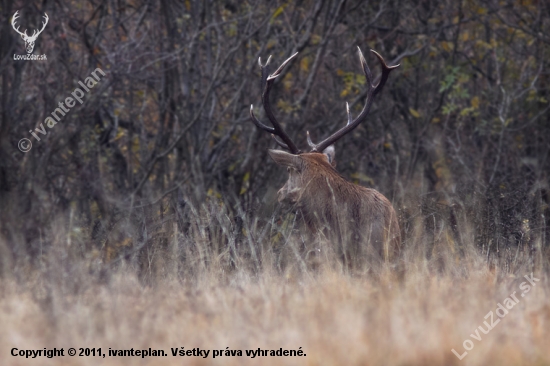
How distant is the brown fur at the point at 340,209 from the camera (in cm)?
688

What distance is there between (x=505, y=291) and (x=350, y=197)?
2517 mm

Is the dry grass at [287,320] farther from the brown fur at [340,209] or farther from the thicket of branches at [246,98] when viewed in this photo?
the thicket of branches at [246,98]

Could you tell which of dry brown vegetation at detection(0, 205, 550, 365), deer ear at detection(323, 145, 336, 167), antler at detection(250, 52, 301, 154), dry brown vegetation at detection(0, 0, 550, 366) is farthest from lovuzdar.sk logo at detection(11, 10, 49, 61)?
dry brown vegetation at detection(0, 205, 550, 365)

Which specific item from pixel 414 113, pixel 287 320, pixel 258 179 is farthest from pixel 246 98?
pixel 287 320

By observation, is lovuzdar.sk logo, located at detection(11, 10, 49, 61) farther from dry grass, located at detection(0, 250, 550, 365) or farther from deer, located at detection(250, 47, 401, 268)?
dry grass, located at detection(0, 250, 550, 365)

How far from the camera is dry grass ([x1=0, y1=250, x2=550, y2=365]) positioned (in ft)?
12.7

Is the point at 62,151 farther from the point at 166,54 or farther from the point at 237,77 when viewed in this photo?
the point at 237,77

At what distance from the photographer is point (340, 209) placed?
722 centimetres

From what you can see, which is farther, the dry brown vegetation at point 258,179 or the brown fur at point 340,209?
the brown fur at point 340,209

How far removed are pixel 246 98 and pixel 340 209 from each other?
6003 mm

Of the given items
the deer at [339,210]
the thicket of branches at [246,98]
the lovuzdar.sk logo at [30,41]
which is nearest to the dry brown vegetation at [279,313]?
the deer at [339,210]

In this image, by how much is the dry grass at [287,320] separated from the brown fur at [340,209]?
144 cm

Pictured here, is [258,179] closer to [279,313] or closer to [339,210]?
[339,210]

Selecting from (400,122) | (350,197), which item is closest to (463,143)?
(400,122)
